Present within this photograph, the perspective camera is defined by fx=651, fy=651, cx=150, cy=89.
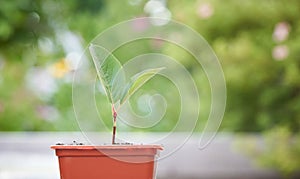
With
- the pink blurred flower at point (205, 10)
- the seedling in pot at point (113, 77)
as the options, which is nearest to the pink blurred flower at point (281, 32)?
the pink blurred flower at point (205, 10)

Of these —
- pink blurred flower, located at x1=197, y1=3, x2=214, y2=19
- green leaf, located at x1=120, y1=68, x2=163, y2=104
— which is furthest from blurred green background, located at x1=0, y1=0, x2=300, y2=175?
green leaf, located at x1=120, y1=68, x2=163, y2=104

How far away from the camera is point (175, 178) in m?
3.41

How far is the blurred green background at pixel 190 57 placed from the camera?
3.03m

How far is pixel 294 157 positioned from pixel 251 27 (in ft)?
2.39

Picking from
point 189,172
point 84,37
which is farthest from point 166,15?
point 189,172

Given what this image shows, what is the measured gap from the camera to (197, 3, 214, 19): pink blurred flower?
3.18 meters

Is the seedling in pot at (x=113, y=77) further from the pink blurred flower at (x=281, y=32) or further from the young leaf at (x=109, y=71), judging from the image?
the pink blurred flower at (x=281, y=32)

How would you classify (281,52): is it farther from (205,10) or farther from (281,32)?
(205,10)

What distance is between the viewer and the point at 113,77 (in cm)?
81

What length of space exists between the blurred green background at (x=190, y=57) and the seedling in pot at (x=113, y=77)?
2078 millimetres

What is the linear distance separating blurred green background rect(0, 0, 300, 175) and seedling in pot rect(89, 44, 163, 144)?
208 cm

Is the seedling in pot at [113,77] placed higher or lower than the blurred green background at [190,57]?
lower

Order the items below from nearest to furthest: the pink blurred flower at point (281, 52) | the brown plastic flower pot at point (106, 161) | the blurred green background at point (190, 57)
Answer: the brown plastic flower pot at point (106, 161) → the pink blurred flower at point (281, 52) → the blurred green background at point (190, 57)

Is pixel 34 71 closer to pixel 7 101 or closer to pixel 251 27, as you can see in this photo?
pixel 7 101
